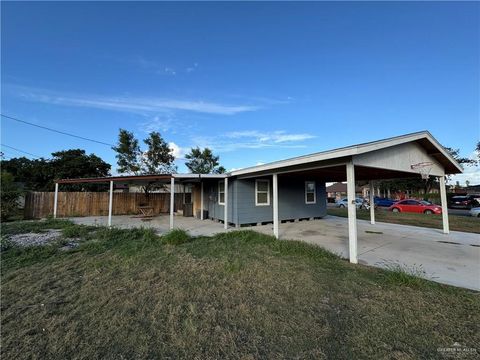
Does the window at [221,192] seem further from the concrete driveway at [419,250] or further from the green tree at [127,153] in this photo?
the green tree at [127,153]

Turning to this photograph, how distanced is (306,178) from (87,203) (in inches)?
582

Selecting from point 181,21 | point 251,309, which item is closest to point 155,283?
point 251,309

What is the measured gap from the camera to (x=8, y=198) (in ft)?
42.3

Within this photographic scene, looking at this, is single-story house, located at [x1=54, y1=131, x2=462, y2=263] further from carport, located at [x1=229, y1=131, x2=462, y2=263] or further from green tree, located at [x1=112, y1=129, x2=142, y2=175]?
green tree, located at [x1=112, y1=129, x2=142, y2=175]

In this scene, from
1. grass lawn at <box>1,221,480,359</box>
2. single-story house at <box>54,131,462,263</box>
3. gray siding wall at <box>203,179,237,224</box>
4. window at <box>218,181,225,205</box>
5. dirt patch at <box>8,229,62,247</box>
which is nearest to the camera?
grass lawn at <box>1,221,480,359</box>

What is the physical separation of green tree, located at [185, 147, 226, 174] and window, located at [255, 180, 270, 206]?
734 inches

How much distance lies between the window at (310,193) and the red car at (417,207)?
462 inches

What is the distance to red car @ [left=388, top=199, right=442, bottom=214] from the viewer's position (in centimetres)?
1786

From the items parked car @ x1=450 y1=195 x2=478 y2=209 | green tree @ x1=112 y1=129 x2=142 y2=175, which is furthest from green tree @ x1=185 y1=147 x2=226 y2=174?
parked car @ x1=450 y1=195 x2=478 y2=209

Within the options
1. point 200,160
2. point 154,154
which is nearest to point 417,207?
point 200,160

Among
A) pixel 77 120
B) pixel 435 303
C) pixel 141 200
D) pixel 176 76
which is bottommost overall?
pixel 435 303

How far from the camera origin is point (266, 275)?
171 inches

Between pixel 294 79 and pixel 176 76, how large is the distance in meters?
5.77

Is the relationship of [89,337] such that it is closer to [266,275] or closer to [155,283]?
[155,283]
